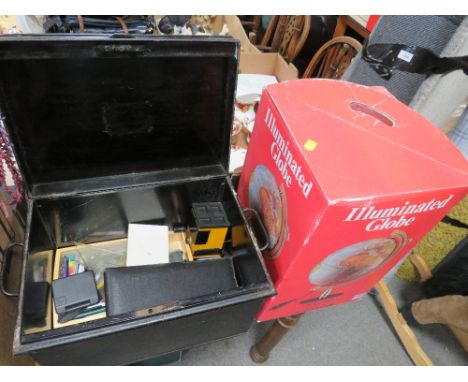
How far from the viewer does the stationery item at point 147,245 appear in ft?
2.37

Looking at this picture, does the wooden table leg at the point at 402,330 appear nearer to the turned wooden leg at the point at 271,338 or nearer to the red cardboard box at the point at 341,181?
the turned wooden leg at the point at 271,338

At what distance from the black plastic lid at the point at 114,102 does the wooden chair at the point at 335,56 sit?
76cm

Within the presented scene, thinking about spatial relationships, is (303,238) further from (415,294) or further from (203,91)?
(415,294)

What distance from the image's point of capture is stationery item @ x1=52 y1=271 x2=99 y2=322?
0.63m

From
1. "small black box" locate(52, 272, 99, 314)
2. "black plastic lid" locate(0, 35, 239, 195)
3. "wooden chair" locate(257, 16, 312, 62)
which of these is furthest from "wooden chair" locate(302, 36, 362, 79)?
"small black box" locate(52, 272, 99, 314)

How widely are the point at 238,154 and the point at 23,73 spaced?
676mm

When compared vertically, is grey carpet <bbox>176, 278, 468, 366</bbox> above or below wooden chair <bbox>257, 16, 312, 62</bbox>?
below

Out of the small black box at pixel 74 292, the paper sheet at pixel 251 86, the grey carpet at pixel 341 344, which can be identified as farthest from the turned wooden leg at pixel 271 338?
the paper sheet at pixel 251 86

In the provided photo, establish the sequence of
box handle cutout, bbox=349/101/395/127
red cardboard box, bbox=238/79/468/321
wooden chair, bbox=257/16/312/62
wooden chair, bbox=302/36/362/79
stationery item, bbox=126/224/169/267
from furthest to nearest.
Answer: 1. wooden chair, bbox=257/16/312/62
2. wooden chair, bbox=302/36/362/79
3. stationery item, bbox=126/224/169/267
4. box handle cutout, bbox=349/101/395/127
5. red cardboard box, bbox=238/79/468/321

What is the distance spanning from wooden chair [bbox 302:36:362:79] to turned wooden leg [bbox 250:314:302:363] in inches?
36.2

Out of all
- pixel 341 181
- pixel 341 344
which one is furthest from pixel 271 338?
pixel 341 181

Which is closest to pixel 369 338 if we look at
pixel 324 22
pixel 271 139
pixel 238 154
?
pixel 238 154

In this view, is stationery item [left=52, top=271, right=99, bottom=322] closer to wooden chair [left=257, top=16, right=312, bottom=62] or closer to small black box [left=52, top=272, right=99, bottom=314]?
small black box [left=52, top=272, right=99, bottom=314]

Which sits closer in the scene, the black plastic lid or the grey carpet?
the black plastic lid
